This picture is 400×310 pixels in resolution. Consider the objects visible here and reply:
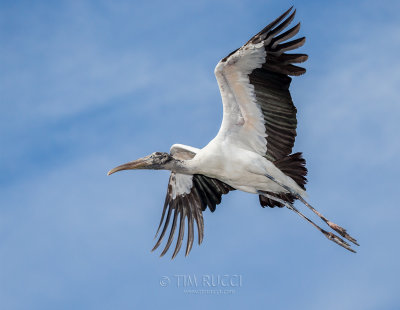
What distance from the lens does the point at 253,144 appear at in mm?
16266

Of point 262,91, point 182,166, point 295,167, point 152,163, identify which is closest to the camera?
point 262,91

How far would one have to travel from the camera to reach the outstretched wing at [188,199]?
17.5 meters

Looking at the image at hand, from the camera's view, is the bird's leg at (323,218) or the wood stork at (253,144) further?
the bird's leg at (323,218)

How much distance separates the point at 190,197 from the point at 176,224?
2.17 feet

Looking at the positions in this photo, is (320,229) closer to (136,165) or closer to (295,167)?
(295,167)

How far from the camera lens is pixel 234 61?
14.9 metres

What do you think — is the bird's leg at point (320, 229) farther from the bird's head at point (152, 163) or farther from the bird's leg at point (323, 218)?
the bird's head at point (152, 163)

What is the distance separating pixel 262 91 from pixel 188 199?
3.53 m

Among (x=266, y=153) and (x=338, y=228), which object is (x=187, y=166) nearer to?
(x=266, y=153)

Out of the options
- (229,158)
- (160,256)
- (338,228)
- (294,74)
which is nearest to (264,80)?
(294,74)

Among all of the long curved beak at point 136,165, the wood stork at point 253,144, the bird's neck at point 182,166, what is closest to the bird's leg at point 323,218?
the wood stork at point 253,144

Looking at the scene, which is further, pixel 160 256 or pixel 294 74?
pixel 160 256

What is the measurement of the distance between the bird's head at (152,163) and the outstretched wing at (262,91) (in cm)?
138

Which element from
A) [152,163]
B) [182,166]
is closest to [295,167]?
[182,166]
